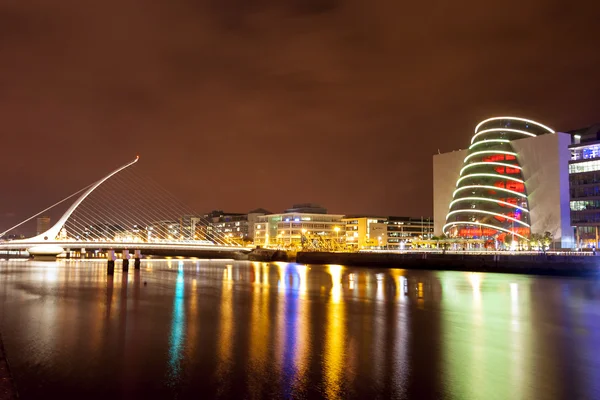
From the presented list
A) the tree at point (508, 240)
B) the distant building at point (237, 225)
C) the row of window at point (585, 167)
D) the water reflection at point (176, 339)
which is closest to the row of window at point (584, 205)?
the row of window at point (585, 167)

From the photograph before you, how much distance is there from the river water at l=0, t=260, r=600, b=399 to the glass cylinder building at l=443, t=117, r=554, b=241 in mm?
55526

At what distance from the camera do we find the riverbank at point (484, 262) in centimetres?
4397

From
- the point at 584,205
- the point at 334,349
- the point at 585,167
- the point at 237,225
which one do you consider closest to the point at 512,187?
the point at 585,167

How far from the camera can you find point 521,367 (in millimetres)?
11898

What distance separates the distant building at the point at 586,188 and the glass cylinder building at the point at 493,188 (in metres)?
7.34

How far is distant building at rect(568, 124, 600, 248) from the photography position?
2709 inches

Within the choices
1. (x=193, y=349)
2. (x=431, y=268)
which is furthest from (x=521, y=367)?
(x=431, y=268)

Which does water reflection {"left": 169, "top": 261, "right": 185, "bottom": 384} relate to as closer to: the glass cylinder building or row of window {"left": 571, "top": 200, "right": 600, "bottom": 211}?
row of window {"left": 571, "top": 200, "right": 600, "bottom": 211}

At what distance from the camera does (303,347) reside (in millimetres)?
13891

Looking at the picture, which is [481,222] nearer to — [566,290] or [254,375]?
[566,290]

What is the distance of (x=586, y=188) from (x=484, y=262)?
27.8m

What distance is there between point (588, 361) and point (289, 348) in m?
7.16

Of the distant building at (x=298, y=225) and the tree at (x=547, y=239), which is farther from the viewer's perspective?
the distant building at (x=298, y=225)

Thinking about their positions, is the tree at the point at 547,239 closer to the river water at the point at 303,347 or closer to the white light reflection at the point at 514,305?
the white light reflection at the point at 514,305
